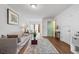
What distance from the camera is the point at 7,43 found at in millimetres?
2992

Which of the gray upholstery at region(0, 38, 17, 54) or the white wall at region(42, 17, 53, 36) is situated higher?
the white wall at region(42, 17, 53, 36)

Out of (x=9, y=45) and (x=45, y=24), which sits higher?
(x=45, y=24)

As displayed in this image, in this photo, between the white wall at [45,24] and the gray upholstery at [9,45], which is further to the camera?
the white wall at [45,24]

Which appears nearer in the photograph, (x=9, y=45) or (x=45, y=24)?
(x=9, y=45)

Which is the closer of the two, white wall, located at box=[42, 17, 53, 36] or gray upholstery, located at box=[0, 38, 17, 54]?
gray upholstery, located at box=[0, 38, 17, 54]

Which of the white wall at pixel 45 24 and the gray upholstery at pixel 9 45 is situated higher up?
the white wall at pixel 45 24

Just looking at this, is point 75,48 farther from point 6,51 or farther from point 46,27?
point 46,27
